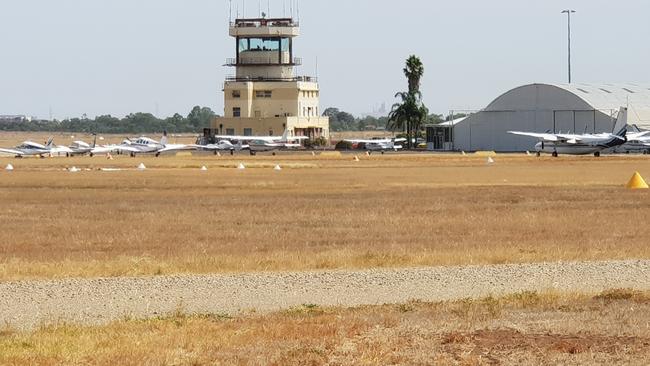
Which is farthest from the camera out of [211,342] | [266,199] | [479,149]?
[479,149]

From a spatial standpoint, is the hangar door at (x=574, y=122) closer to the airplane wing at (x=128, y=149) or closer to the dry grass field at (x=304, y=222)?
the airplane wing at (x=128, y=149)

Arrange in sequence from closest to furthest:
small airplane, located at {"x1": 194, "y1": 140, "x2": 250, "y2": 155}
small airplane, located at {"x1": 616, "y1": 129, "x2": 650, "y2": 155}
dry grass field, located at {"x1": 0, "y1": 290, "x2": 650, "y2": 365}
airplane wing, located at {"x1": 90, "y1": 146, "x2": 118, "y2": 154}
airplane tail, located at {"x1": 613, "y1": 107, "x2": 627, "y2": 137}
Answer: dry grass field, located at {"x1": 0, "y1": 290, "x2": 650, "y2": 365} → airplane tail, located at {"x1": 613, "y1": 107, "x2": 627, "y2": 137} → small airplane, located at {"x1": 616, "y1": 129, "x2": 650, "y2": 155} → airplane wing, located at {"x1": 90, "y1": 146, "x2": 118, "y2": 154} → small airplane, located at {"x1": 194, "y1": 140, "x2": 250, "y2": 155}

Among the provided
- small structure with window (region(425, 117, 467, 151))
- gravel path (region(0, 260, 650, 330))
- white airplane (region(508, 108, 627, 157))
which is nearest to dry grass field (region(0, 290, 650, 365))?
gravel path (region(0, 260, 650, 330))

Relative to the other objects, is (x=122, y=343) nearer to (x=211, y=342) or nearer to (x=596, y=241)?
(x=211, y=342)

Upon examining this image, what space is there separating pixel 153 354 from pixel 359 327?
2984 millimetres

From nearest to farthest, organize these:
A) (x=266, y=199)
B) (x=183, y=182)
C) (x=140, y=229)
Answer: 1. (x=140, y=229)
2. (x=266, y=199)
3. (x=183, y=182)

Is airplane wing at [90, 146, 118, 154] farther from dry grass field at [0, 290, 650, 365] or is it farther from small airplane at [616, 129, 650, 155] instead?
dry grass field at [0, 290, 650, 365]

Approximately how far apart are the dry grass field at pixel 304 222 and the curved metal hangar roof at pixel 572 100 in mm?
67168

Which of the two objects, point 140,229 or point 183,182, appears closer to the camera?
point 140,229

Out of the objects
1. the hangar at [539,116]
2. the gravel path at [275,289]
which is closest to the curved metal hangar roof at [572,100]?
the hangar at [539,116]

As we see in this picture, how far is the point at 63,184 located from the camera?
62688 mm

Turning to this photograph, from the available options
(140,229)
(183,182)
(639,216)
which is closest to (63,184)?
(183,182)

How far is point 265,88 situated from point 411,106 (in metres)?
19.5

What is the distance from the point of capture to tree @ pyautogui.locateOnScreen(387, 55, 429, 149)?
165 m
